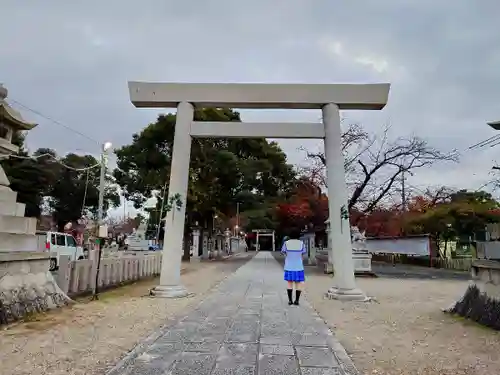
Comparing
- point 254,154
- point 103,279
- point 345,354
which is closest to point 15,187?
point 254,154

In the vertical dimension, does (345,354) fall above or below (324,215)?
below

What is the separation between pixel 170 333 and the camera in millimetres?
4781

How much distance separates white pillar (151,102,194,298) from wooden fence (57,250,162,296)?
153 centimetres

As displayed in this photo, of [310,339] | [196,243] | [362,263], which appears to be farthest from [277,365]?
[196,243]

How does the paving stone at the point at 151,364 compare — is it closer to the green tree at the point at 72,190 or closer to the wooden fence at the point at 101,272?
the wooden fence at the point at 101,272

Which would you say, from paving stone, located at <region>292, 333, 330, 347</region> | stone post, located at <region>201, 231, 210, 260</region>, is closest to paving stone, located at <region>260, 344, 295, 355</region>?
paving stone, located at <region>292, 333, 330, 347</region>

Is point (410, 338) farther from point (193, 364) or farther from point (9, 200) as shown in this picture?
point (9, 200)

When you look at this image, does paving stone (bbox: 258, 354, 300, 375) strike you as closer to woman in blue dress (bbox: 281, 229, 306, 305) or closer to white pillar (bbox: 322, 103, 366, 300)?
woman in blue dress (bbox: 281, 229, 306, 305)

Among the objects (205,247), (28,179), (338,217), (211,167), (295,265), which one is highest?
(211,167)

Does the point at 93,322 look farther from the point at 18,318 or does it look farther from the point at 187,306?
the point at 187,306

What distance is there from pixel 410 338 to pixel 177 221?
552 cm

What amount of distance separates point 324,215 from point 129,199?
12562 millimetres

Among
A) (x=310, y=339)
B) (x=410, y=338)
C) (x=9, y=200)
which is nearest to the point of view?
(x=310, y=339)

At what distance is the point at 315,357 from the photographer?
387 centimetres
